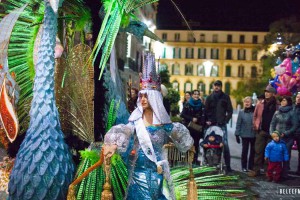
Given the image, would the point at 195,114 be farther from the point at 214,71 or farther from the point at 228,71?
the point at 228,71

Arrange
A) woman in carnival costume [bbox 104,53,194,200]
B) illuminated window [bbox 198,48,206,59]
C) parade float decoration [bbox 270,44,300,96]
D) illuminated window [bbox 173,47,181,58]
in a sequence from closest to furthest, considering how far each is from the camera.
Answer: woman in carnival costume [bbox 104,53,194,200] → parade float decoration [bbox 270,44,300,96] → illuminated window [bbox 173,47,181,58] → illuminated window [bbox 198,48,206,59]

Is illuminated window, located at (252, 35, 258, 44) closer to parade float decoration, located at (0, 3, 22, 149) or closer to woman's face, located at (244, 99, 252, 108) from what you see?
woman's face, located at (244, 99, 252, 108)

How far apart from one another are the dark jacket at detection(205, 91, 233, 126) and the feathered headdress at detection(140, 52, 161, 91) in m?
5.25

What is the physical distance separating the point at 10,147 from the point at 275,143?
5.77 m

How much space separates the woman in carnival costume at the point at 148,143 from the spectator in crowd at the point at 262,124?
539 centimetres

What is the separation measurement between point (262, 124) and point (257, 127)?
0.14 meters

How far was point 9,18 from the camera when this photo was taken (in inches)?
194

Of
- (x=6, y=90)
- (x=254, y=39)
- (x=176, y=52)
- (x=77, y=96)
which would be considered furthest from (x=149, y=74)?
(x=254, y=39)

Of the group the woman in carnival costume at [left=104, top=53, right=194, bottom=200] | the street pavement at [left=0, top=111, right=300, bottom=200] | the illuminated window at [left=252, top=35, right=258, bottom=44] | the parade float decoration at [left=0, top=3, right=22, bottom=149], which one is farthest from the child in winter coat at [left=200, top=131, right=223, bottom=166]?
the illuminated window at [left=252, top=35, right=258, bottom=44]

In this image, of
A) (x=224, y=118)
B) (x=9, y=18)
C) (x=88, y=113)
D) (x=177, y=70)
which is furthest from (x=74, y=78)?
(x=177, y=70)

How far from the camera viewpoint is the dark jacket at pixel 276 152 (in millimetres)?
9398

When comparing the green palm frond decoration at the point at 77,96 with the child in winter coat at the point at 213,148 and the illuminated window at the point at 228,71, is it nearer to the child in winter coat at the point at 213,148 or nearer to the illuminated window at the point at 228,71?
the child in winter coat at the point at 213,148

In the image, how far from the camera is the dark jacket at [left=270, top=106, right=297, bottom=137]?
32.1 ft

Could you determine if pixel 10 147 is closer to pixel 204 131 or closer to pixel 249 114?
pixel 204 131
